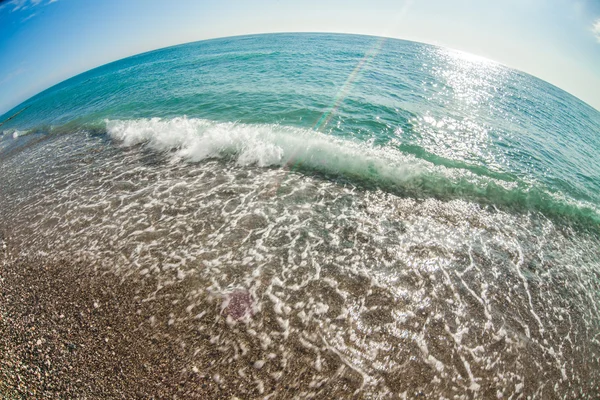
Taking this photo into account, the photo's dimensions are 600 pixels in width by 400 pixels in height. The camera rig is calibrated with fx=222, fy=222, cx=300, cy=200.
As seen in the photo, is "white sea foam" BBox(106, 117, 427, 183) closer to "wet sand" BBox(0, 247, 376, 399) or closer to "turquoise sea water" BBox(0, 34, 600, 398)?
"turquoise sea water" BBox(0, 34, 600, 398)

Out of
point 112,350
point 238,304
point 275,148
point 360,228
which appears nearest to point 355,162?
point 275,148

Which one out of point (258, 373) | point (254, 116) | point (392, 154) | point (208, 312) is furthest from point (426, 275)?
point (254, 116)

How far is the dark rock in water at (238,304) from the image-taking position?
14.7ft

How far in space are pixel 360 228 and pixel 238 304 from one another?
3.88m

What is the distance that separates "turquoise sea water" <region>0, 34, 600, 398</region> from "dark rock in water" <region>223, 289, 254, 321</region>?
116 mm

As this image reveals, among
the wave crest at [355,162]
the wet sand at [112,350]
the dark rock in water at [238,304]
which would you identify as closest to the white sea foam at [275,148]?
the wave crest at [355,162]

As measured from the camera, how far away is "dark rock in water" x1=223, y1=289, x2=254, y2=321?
4.49m

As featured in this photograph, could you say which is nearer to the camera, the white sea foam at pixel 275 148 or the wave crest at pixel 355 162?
the wave crest at pixel 355 162

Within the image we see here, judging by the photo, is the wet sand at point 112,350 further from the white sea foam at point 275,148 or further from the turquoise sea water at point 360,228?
the white sea foam at point 275,148

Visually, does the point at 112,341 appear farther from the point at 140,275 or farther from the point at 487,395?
the point at 487,395

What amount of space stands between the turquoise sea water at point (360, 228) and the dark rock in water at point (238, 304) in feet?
0.38

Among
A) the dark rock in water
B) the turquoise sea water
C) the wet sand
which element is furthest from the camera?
the dark rock in water

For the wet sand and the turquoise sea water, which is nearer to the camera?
the wet sand

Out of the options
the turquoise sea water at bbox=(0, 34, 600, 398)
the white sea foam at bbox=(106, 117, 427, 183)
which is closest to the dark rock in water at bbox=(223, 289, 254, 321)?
the turquoise sea water at bbox=(0, 34, 600, 398)
